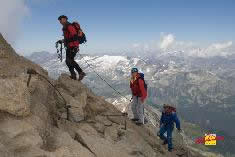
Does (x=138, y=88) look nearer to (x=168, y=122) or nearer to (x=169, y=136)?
(x=168, y=122)

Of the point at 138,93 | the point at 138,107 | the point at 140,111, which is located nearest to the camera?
the point at 138,93

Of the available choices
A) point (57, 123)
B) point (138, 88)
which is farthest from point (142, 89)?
point (57, 123)

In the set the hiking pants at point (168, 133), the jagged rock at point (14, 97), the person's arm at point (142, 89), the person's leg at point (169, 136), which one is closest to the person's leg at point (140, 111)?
the person's arm at point (142, 89)

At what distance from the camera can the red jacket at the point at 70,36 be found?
22.9m

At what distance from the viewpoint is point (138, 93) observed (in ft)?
86.1

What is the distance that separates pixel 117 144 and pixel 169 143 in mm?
9485

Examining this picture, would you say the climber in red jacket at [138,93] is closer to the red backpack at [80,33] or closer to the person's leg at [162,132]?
the person's leg at [162,132]

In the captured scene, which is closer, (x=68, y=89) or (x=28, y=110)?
(x=28, y=110)

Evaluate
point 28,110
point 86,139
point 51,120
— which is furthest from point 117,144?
point 28,110

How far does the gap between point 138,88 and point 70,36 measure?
275 inches

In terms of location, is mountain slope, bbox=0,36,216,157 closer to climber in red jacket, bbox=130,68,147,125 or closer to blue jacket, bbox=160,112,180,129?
climber in red jacket, bbox=130,68,147,125

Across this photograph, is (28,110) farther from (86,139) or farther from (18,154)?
(86,139)

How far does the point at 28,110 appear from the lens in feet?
50.3

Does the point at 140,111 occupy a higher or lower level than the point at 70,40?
lower
